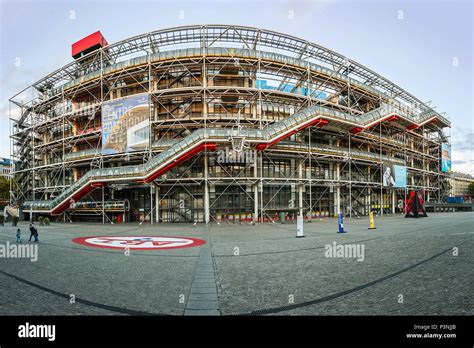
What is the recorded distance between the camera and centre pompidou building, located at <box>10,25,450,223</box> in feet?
66.4

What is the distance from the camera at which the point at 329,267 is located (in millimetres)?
6152

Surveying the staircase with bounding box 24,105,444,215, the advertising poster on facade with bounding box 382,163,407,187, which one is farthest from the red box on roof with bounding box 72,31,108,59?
the advertising poster on facade with bounding box 382,163,407,187

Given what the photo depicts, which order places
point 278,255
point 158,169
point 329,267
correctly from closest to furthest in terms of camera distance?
point 329,267 < point 278,255 < point 158,169

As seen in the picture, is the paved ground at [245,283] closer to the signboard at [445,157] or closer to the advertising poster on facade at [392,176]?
the advertising poster on facade at [392,176]

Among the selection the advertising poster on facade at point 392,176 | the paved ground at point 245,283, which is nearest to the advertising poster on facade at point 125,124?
the paved ground at point 245,283

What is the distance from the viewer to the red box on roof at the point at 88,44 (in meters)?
26.0

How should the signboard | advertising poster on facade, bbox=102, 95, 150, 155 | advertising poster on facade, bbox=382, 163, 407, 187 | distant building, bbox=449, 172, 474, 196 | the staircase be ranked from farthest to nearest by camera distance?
distant building, bbox=449, 172, 474, 196, the signboard, advertising poster on facade, bbox=382, 163, 407, 187, advertising poster on facade, bbox=102, 95, 150, 155, the staircase

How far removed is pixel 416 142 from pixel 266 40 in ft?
103

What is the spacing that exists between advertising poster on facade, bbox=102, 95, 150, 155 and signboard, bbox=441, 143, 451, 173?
4585 cm

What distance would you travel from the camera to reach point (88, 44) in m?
26.4

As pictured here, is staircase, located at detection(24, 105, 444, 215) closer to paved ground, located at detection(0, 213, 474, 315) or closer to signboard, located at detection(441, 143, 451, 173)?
paved ground, located at detection(0, 213, 474, 315)
